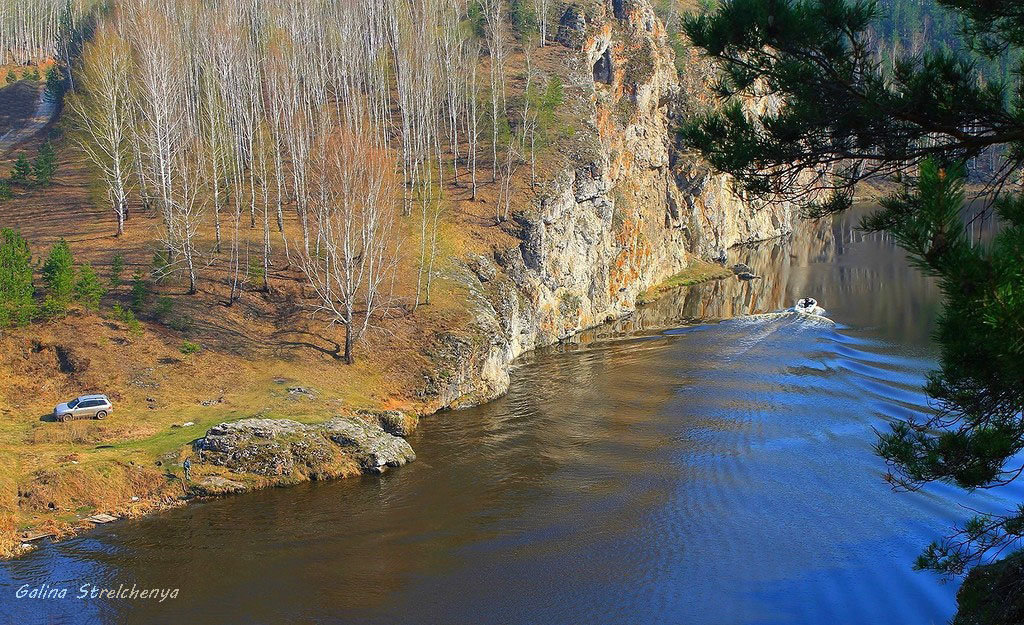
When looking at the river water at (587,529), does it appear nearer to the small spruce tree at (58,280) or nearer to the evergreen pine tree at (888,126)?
the evergreen pine tree at (888,126)

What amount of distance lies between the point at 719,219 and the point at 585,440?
52.6m

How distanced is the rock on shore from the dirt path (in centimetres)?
5043

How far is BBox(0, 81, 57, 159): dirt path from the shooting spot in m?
68.8

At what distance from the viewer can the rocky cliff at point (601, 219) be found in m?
42.2

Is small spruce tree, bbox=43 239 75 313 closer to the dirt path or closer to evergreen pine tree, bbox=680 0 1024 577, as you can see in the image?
evergreen pine tree, bbox=680 0 1024 577

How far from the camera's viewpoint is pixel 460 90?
62.8 m

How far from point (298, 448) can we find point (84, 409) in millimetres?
8635

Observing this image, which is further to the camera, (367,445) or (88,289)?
(88,289)

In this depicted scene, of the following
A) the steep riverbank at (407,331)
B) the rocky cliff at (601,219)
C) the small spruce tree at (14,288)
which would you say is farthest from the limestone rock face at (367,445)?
the small spruce tree at (14,288)

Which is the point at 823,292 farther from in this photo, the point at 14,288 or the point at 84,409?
the point at 14,288

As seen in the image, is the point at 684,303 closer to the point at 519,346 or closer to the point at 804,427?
the point at 519,346

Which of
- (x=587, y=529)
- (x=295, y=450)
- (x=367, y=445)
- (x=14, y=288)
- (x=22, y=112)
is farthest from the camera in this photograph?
(x=22, y=112)

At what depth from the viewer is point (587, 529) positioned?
24438 millimetres

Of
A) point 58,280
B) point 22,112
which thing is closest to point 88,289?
point 58,280
